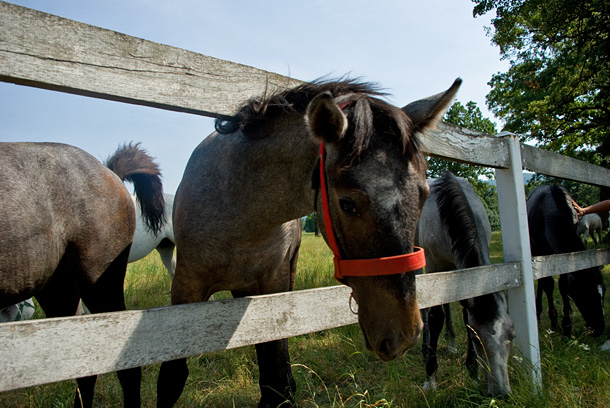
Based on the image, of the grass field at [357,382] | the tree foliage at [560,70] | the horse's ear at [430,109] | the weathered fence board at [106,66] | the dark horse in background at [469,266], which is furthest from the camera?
the tree foliage at [560,70]

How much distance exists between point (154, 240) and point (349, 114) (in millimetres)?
5885

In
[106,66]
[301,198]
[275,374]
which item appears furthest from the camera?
[275,374]

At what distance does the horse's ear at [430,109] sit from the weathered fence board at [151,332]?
3.09 ft

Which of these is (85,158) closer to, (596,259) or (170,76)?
(170,76)

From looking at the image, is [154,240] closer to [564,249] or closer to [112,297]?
[112,297]

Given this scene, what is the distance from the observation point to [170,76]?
1.58m

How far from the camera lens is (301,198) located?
205 centimetres

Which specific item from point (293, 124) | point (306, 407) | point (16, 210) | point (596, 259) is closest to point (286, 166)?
point (293, 124)

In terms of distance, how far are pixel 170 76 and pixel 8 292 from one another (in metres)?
1.50

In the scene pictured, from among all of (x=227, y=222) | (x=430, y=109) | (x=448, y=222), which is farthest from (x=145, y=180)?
(x=448, y=222)

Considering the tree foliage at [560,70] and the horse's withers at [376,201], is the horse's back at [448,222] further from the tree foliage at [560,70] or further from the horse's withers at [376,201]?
the tree foliage at [560,70]

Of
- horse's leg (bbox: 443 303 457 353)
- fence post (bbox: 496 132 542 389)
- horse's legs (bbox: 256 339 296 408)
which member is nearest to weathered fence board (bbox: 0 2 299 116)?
horse's legs (bbox: 256 339 296 408)

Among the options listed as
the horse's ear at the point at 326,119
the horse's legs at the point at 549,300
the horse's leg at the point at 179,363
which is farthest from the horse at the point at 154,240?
the horse's legs at the point at 549,300

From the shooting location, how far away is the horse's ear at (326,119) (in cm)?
154
